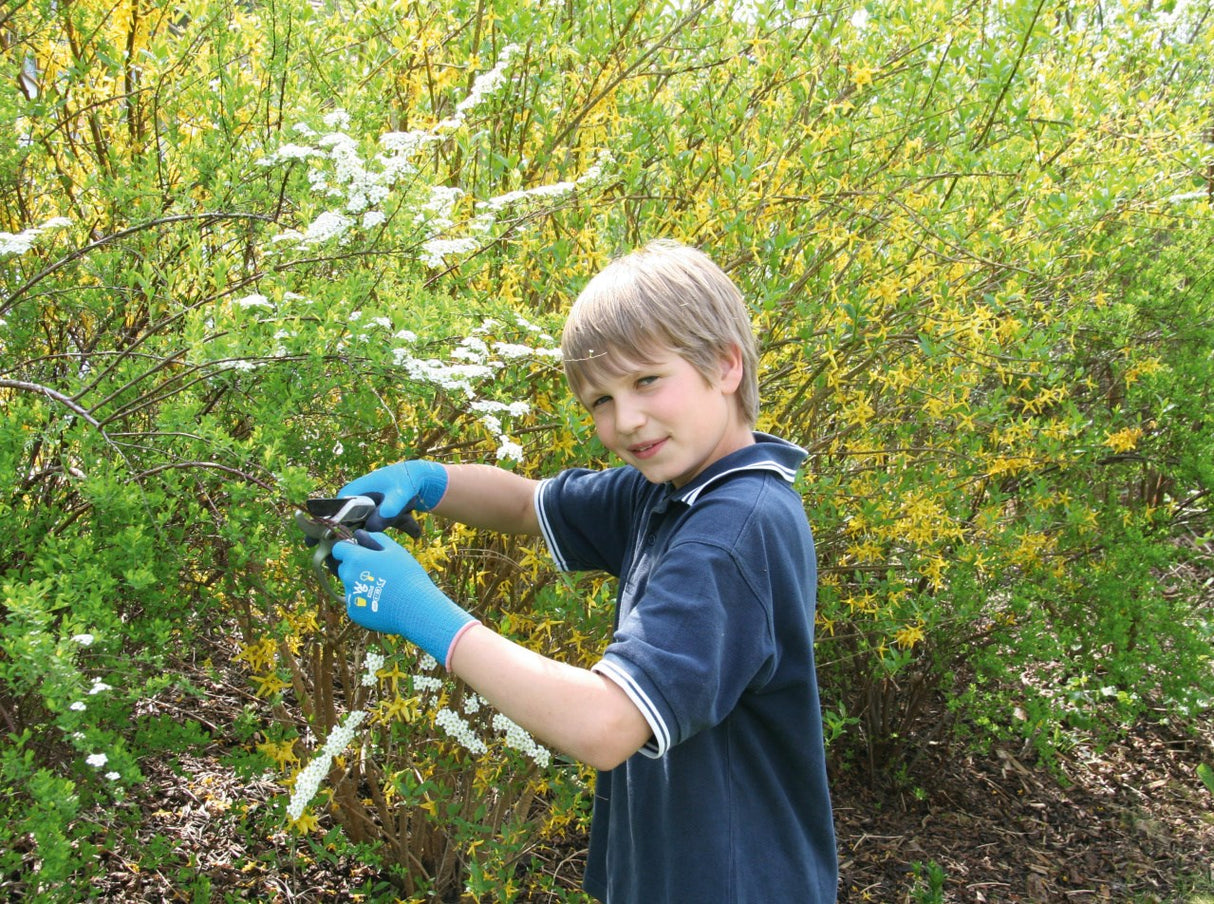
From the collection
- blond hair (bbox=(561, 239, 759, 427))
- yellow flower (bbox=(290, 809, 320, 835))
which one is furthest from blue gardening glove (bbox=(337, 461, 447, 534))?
yellow flower (bbox=(290, 809, 320, 835))

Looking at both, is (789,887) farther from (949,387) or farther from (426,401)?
(949,387)

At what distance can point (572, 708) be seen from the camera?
4.50 ft

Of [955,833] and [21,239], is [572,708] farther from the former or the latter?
[955,833]

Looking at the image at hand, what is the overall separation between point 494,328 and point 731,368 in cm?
47

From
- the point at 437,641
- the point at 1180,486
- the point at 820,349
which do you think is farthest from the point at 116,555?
the point at 1180,486

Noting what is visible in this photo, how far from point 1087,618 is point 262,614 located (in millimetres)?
2968

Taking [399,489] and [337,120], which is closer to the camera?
[399,489]

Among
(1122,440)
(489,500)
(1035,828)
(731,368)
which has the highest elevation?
(731,368)

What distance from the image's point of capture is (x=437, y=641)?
148 cm

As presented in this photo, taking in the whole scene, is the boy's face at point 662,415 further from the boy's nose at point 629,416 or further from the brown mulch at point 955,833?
the brown mulch at point 955,833

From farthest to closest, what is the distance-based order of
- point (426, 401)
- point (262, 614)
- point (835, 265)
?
point (835, 265)
point (262, 614)
point (426, 401)

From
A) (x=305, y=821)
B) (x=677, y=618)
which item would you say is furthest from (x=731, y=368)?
(x=305, y=821)

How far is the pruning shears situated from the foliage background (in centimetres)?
7

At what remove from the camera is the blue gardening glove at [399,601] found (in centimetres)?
149
